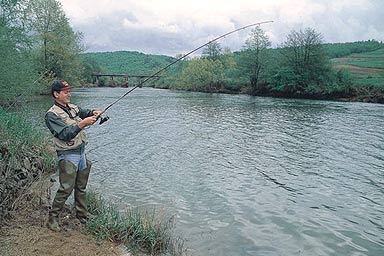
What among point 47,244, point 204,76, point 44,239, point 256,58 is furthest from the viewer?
point 204,76

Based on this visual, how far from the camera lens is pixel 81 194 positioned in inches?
256

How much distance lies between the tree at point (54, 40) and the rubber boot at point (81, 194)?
4209cm

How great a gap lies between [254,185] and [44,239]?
20.9 ft

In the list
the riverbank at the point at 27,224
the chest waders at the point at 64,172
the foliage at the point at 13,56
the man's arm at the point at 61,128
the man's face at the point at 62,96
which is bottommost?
the riverbank at the point at 27,224

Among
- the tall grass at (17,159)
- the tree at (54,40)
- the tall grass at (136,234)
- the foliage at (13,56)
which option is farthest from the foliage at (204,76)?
the tall grass at (136,234)

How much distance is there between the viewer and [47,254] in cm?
516

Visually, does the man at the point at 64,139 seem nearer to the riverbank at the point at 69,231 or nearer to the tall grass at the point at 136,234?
the riverbank at the point at 69,231

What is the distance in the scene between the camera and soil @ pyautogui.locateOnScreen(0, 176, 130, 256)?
5.23 meters

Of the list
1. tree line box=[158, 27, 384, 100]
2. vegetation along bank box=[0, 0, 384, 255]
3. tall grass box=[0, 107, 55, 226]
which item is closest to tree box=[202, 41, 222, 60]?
vegetation along bank box=[0, 0, 384, 255]

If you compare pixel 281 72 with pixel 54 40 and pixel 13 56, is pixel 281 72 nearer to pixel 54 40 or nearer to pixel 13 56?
pixel 54 40

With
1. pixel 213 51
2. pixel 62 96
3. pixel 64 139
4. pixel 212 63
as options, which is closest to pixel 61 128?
pixel 64 139

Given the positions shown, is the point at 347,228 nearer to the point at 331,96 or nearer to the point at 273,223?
the point at 273,223

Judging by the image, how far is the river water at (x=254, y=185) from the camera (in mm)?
7039

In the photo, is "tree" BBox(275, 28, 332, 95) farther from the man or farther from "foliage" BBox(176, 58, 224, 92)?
the man
